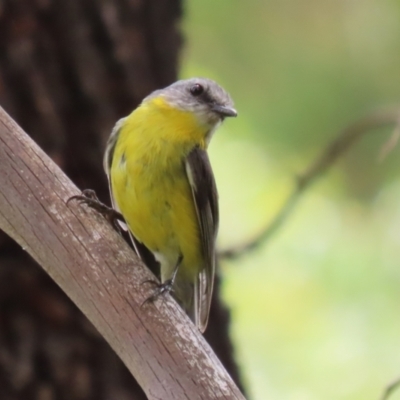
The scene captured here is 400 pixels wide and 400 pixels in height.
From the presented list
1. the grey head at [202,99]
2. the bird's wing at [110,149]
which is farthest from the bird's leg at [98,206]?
the grey head at [202,99]

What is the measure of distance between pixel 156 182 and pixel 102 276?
0.99 metres

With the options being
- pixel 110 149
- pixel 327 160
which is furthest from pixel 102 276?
pixel 327 160

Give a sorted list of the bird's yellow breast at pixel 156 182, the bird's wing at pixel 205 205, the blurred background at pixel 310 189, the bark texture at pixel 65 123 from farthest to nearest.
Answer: the blurred background at pixel 310 189, the bird's wing at pixel 205 205, the bird's yellow breast at pixel 156 182, the bark texture at pixel 65 123

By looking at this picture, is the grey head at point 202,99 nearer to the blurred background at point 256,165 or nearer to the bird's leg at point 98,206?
the blurred background at point 256,165

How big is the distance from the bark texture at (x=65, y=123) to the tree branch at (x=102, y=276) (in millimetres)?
637

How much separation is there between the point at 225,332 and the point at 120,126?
1.01m

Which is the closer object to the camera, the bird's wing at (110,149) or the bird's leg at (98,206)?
the bird's leg at (98,206)

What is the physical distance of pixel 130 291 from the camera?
2398mm

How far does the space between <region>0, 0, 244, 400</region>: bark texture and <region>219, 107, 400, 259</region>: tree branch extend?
1.29ft

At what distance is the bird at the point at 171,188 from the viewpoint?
10.9 feet

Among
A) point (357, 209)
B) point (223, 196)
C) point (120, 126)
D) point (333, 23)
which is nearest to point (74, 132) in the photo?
point (120, 126)

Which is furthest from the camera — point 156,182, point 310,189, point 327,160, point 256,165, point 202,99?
point 256,165

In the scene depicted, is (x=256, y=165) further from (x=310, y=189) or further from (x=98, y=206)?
(x=98, y=206)

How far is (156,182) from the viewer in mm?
3326
